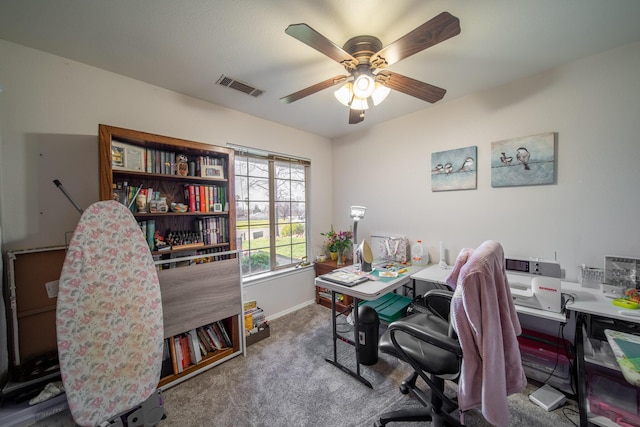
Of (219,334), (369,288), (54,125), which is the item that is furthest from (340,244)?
(54,125)

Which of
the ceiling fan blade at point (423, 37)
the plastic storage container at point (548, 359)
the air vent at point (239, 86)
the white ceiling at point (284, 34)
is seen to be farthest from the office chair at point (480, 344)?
the air vent at point (239, 86)

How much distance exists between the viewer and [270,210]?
304cm

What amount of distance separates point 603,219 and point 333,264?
2575 mm

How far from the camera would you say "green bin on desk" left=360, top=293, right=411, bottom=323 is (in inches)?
94.0

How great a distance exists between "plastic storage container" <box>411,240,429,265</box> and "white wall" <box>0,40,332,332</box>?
9.09ft

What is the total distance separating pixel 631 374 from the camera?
1.02 meters

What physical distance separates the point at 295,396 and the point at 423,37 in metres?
2.42

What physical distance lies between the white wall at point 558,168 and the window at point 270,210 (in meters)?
1.37

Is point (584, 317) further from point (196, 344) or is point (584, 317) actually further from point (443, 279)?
point (196, 344)

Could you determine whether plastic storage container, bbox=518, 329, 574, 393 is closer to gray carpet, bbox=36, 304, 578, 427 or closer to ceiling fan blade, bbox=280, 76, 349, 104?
gray carpet, bbox=36, 304, 578, 427

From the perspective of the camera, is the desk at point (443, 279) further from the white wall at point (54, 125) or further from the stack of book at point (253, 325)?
the white wall at point (54, 125)

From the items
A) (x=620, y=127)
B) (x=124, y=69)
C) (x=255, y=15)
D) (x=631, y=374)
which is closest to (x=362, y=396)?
(x=631, y=374)

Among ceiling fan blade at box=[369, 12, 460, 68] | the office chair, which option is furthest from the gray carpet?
ceiling fan blade at box=[369, 12, 460, 68]

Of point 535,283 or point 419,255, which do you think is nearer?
point 535,283
